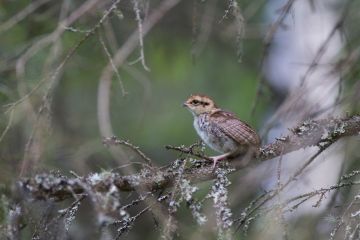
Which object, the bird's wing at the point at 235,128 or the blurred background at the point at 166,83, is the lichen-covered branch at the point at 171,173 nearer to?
the blurred background at the point at 166,83

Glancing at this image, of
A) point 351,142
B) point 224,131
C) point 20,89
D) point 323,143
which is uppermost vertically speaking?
point 20,89

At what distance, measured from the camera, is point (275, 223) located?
3.30 meters

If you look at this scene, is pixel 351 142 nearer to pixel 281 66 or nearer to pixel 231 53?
pixel 231 53

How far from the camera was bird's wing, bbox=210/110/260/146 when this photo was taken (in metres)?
5.04

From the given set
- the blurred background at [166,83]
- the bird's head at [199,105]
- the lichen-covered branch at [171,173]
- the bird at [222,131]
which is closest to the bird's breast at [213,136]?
the bird at [222,131]

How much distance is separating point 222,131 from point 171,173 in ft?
4.55

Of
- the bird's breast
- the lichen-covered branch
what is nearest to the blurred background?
the lichen-covered branch

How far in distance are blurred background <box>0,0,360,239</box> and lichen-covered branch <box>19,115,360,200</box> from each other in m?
0.08

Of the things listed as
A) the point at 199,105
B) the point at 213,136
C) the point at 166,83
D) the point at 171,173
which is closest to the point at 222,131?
the point at 213,136

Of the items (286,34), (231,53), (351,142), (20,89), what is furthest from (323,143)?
(286,34)

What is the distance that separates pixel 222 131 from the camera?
535 centimetres

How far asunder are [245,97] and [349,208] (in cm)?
669

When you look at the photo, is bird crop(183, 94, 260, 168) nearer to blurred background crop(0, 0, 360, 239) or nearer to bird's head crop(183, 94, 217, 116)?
bird's head crop(183, 94, 217, 116)

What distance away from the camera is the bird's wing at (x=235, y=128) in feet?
16.5
